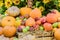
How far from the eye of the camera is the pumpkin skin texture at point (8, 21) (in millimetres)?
3510

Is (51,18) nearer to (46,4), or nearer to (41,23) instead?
(41,23)

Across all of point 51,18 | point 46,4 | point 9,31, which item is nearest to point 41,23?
point 51,18

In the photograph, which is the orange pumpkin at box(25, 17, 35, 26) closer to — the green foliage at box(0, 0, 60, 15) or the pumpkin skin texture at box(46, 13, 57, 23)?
the pumpkin skin texture at box(46, 13, 57, 23)

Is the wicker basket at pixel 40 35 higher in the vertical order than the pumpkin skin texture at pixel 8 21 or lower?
lower

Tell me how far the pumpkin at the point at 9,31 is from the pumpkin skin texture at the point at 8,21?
10cm

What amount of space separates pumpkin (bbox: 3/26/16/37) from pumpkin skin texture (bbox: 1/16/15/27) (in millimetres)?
103

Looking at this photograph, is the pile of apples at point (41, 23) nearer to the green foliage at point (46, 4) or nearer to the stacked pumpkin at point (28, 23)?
the stacked pumpkin at point (28, 23)

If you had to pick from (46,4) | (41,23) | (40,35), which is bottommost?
(40,35)

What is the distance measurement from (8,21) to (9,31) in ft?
0.66

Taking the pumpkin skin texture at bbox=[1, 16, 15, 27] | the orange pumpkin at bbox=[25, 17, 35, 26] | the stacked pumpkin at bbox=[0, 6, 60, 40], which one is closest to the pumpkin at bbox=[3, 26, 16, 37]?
the stacked pumpkin at bbox=[0, 6, 60, 40]

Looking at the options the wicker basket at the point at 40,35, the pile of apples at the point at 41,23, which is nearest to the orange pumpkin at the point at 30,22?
the pile of apples at the point at 41,23

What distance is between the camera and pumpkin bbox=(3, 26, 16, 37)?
3.40 metres

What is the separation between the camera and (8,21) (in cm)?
355

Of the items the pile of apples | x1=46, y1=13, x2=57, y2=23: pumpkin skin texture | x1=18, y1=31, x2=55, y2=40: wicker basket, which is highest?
x1=46, y1=13, x2=57, y2=23: pumpkin skin texture
